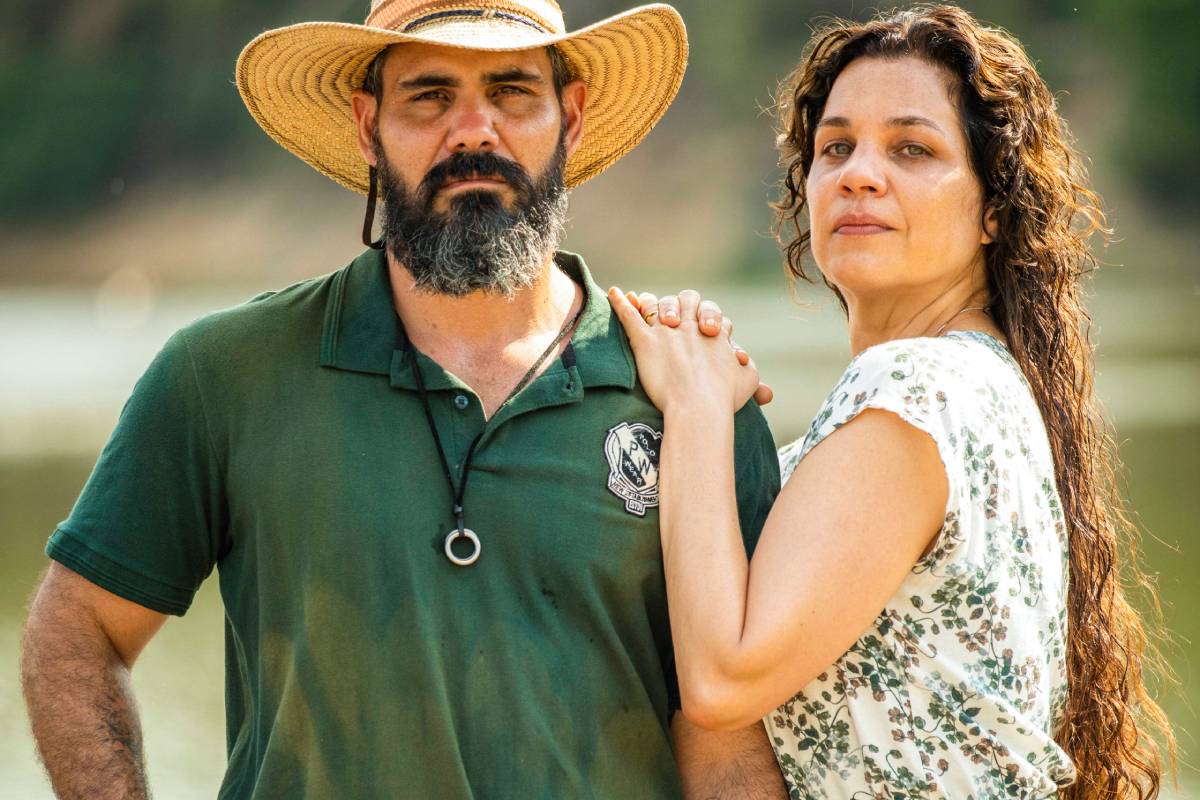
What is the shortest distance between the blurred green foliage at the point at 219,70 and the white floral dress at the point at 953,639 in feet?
81.8

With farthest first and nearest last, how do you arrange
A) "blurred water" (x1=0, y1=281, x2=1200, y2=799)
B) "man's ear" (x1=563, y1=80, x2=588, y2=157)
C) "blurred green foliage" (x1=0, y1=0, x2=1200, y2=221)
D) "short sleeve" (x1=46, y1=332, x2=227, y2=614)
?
"blurred green foliage" (x1=0, y1=0, x2=1200, y2=221) → "blurred water" (x1=0, y1=281, x2=1200, y2=799) → "man's ear" (x1=563, y1=80, x2=588, y2=157) → "short sleeve" (x1=46, y1=332, x2=227, y2=614)

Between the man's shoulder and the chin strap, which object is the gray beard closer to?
the chin strap

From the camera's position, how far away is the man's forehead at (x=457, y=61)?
8.50 feet

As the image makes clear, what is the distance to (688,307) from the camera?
273 centimetres

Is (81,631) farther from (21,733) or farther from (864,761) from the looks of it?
(21,733)

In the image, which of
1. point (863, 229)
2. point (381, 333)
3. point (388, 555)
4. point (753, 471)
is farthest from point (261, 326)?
point (863, 229)

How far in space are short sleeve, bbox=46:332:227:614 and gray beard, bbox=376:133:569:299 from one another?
1.27ft

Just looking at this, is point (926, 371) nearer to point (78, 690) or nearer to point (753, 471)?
point (753, 471)

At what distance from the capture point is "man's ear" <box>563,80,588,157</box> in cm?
281

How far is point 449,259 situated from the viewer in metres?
2.56

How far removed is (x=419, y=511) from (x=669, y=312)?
56 centimetres

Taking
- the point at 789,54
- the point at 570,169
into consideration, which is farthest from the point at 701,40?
the point at 570,169

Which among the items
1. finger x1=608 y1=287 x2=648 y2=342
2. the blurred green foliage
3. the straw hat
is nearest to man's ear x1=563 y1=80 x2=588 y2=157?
the straw hat

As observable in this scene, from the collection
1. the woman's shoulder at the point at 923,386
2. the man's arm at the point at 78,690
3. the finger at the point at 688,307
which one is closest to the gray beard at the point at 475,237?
the finger at the point at 688,307
